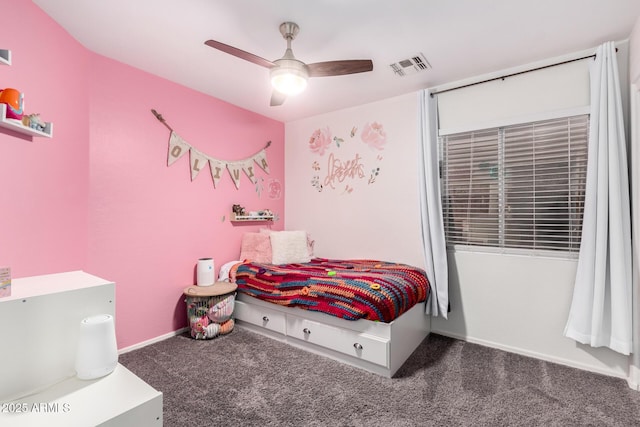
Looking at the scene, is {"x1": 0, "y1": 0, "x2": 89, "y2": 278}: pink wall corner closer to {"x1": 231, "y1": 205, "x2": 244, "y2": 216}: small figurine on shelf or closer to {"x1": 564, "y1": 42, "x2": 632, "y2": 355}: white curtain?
{"x1": 231, "y1": 205, "x2": 244, "y2": 216}: small figurine on shelf

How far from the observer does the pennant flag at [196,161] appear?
9.97 feet

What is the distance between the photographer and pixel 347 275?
2648 mm

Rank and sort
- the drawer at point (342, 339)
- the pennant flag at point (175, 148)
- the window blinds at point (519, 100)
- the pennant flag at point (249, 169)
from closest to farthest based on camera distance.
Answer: the drawer at point (342, 339)
the window blinds at point (519, 100)
the pennant flag at point (175, 148)
the pennant flag at point (249, 169)

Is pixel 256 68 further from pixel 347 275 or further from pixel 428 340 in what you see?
pixel 428 340

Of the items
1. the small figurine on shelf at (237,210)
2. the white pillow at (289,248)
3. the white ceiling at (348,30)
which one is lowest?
the white pillow at (289,248)

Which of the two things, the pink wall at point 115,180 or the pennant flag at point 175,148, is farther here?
the pennant flag at point 175,148

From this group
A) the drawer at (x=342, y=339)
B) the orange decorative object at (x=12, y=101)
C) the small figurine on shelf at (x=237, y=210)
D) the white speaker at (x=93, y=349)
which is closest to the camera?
the white speaker at (x=93, y=349)

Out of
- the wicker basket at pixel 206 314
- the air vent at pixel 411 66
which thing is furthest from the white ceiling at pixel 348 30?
the wicker basket at pixel 206 314

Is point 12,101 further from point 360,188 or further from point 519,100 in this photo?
point 519,100

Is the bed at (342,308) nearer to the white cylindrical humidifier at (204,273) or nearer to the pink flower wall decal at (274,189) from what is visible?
the white cylindrical humidifier at (204,273)

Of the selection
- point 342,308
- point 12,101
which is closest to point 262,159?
point 342,308

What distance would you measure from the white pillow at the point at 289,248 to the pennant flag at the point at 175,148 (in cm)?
125

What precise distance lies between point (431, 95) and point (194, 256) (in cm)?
287

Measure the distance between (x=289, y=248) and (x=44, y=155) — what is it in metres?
2.18
